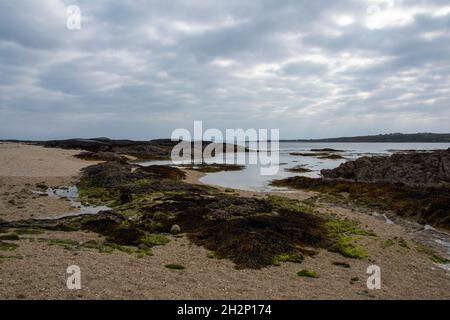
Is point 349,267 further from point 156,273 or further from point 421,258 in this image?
point 156,273

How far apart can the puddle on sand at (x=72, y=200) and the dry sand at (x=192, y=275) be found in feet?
17.1

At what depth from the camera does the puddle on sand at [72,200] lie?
1977 centimetres

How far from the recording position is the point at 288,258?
1282cm

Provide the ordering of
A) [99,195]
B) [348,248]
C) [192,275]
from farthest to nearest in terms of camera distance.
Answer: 1. [99,195]
2. [348,248]
3. [192,275]

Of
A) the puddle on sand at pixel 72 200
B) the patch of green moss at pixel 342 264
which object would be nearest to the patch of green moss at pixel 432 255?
the patch of green moss at pixel 342 264

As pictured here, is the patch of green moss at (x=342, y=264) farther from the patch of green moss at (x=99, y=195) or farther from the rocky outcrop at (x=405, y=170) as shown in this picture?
the rocky outcrop at (x=405, y=170)

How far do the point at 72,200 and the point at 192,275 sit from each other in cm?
1563

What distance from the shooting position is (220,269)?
1152cm

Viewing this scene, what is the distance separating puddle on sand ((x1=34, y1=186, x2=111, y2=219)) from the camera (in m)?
19.8

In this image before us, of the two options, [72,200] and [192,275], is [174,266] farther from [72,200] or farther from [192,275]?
[72,200]

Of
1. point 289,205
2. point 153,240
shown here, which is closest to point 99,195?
point 153,240

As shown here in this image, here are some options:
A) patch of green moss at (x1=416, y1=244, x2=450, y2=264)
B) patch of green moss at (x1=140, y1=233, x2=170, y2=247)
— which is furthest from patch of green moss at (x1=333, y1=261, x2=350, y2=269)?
patch of green moss at (x1=140, y1=233, x2=170, y2=247)

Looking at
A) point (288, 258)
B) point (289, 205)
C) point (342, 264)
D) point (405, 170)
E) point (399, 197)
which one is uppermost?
point (405, 170)
